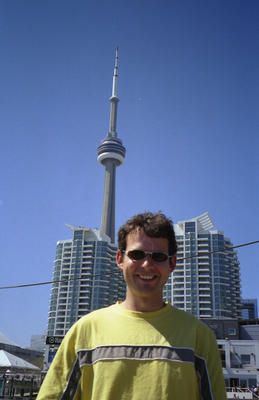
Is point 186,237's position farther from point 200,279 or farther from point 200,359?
point 200,359

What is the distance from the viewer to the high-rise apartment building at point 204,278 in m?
84.4

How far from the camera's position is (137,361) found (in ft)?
7.35

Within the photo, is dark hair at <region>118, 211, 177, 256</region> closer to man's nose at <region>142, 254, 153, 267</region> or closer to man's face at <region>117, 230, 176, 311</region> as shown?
man's face at <region>117, 230, 176, 311</region>

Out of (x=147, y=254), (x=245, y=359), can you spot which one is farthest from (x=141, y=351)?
(x=245, y=359)

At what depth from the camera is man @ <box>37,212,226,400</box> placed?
2.18 meters

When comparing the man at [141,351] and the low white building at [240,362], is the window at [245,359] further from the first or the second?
the man at [141,351]

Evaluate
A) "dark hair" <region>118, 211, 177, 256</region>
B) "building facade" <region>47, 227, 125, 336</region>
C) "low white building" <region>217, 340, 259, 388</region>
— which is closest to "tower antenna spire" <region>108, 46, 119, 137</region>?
"building facade" <region>47, 227, 125, 336</region>

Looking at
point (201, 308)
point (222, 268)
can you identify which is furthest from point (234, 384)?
point (222, 268)

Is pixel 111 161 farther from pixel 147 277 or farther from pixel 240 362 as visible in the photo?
pixel 147 277

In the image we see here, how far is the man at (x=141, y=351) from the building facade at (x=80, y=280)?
87816mm

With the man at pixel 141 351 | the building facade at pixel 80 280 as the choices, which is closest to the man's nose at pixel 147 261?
the man at pixel 141 351

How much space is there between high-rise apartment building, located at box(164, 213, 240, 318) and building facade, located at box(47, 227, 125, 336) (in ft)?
52.5

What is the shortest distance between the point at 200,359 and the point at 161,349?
0.89ft

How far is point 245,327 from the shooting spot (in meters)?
64.1
